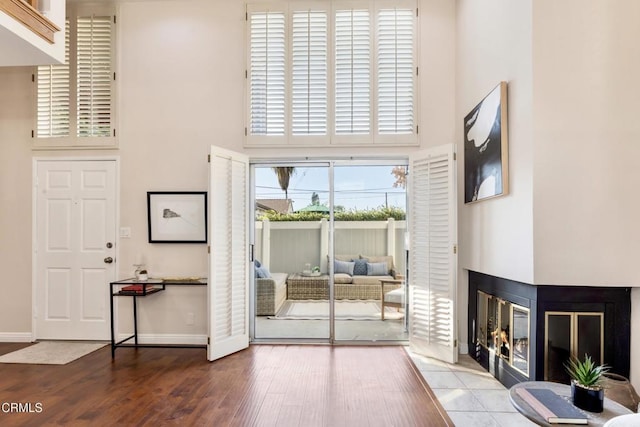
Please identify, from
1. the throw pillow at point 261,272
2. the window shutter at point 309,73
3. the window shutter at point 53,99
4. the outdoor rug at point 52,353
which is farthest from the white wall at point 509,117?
the window shutter at point 53,99

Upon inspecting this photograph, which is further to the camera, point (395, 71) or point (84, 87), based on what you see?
point (84, 87)

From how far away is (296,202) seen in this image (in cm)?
426

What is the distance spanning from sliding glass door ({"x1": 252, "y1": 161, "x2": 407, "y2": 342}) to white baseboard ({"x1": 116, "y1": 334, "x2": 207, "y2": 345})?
654mm

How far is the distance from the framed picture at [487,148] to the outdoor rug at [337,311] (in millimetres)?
1664

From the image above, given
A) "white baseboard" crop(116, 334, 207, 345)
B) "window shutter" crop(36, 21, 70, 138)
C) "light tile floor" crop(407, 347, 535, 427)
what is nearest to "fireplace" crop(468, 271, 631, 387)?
"light tile floor" crop(407, 347, 535, 427)

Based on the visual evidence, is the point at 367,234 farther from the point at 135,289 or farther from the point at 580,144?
the point at 135,289

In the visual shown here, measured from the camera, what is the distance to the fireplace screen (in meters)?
2.77

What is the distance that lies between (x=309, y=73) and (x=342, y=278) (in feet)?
8.16

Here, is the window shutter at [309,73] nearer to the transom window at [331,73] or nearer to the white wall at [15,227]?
the transom window at [331,73]

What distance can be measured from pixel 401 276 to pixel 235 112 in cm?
281

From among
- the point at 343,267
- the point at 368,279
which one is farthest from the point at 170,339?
the point at 368,279

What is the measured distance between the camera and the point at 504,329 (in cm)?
310

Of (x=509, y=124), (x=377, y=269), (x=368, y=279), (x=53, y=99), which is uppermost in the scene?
(x=53, y=99)

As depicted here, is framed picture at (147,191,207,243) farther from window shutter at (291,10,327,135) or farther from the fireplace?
the fireplace
